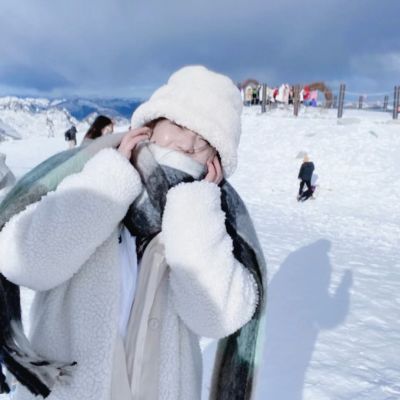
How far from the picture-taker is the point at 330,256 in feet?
21.8

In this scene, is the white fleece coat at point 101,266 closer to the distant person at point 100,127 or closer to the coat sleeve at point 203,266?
the coat sleeve at point 203,266

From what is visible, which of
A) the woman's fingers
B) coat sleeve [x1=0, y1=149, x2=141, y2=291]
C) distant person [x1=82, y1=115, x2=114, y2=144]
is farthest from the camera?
distant person [x1=82, y1=115, x2=114, y2=144]

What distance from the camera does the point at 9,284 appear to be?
1.11 meters

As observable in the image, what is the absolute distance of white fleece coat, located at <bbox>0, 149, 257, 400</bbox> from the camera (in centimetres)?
98

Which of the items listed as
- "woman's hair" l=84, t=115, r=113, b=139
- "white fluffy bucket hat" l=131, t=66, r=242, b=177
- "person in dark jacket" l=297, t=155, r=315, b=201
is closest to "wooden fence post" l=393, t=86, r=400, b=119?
"person in dark jacket" l=297, t=155, r=315, b=201

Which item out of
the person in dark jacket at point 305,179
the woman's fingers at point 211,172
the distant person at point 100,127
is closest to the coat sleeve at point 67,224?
the woman's fingers at point 211,172

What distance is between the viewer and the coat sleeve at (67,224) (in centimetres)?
97

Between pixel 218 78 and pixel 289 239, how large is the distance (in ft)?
21.8

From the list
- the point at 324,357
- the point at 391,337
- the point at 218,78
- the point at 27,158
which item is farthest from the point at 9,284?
the point at 27,158

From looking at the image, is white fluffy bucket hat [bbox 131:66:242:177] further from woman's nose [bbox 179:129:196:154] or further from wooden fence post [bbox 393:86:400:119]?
wooden fence post [bbox 393:86:400:119]

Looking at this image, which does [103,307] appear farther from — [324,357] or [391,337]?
[391,337]

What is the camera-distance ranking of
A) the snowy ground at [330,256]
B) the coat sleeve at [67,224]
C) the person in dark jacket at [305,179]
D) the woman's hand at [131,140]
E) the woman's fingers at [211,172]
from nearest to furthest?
the coat sleeve at [67,224], the woman's hand at [131,140], the woman's fingers at [211,172], the snowy ground at [330,256], the person in dark jacket at [305,179]

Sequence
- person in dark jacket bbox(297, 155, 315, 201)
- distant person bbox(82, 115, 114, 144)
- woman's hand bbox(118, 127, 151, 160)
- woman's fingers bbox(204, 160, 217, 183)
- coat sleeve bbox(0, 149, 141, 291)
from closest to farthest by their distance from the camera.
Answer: coat sleeve bbox(0, 149, 141, 291) → woman's hand bbox(118, 127, 151, 160) → woman's fingers bbox(204, 160, 217, 183) → distant person bbox(82, 115, 114, 144) → person in dark jacket bbox(297, 155, 315, 201)

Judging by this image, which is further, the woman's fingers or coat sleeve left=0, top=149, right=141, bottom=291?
the woman's fingers
